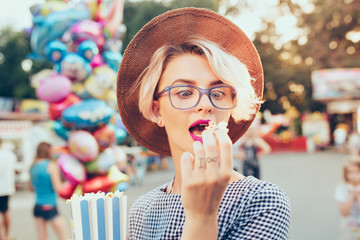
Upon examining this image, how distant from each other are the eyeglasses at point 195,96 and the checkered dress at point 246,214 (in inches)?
10.4

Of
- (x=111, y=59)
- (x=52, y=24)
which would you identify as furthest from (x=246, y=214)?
(x=111, y=59)

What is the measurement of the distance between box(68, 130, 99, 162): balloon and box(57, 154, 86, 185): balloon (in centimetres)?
9

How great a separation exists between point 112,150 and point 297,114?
81.6 ft

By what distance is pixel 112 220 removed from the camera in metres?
0.99

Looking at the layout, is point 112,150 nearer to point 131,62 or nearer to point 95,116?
point 95,116

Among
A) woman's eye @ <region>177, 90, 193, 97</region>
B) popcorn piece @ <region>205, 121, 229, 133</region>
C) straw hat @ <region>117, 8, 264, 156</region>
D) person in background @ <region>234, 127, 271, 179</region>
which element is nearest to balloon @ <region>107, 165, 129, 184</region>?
person in background @ <region>234, 127, 271, 179</region>

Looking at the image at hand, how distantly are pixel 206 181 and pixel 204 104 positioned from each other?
348 mm

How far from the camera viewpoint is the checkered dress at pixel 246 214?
977 millimetres

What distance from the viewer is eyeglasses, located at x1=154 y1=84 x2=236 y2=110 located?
3.74 ft

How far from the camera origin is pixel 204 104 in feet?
3.65

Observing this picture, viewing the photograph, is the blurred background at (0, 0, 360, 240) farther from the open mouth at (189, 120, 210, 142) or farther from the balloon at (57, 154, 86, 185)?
the open mouth at (189, 120, 210, 142)

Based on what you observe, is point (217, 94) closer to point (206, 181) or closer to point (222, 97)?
point (222, 97)

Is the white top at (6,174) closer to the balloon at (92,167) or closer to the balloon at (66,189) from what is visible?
the balloon at (66,189)

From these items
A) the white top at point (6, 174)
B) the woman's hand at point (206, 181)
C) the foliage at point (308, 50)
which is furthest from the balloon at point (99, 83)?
the foliage at point (308, 50)
